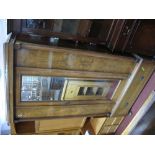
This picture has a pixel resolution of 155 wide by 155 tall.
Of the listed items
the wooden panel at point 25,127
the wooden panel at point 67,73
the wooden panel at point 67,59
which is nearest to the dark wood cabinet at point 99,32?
the wooden panel at point 67,59

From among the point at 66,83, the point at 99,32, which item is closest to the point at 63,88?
the point at 66,83

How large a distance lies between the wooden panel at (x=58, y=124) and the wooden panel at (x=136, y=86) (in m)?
0.50

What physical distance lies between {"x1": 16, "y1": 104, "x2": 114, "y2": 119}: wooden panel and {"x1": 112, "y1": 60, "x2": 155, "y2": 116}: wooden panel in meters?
0.13

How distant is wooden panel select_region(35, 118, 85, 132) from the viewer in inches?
82.9

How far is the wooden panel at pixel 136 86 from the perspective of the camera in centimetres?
169

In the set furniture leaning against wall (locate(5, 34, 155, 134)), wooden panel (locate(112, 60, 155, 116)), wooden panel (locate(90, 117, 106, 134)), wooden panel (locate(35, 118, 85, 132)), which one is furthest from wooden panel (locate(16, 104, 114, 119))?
wooden panel (locate(35, 118, 85, 132))

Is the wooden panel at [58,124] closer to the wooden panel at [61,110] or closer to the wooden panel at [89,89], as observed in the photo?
the wooden panel at [61,110]

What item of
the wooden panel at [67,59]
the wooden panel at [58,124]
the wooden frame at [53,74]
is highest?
the wooden panel at [67,59]

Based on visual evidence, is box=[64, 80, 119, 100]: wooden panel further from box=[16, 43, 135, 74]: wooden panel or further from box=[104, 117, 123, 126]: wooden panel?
box=[104, 117, 123, 126]: wooden panel

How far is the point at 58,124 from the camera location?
7.17ft

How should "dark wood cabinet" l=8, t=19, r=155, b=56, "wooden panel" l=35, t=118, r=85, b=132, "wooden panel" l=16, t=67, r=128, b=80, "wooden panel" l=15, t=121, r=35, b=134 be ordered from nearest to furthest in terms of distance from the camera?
"dark wood cabinet" l=8, t=19, r=155, b=56 → "wooden panel" l=16, t=67, r=128, b=80 → "wooden panel" l=15, t=121, r=35, b=134 → "wooden panel" l=35, t=118, r=85, b=132
